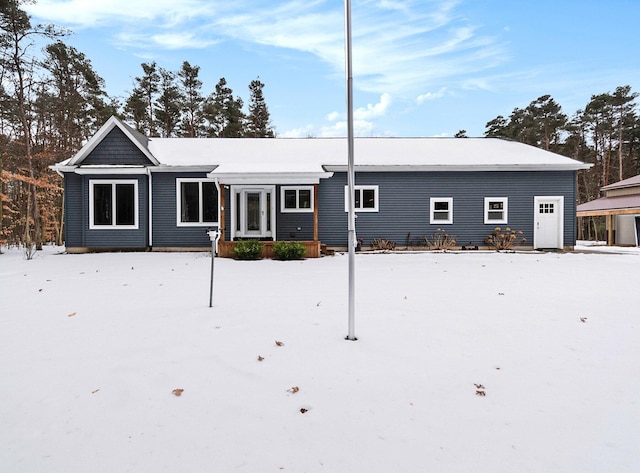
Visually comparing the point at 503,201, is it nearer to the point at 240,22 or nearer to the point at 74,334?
the point at 240,22

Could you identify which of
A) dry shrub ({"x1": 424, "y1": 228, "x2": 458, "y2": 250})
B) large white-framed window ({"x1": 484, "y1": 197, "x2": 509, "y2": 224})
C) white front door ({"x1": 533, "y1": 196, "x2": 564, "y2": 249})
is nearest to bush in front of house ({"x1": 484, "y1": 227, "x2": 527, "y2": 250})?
large white-framed window ({"x1": 484, "y1": 197, "x2": 509, "y2": 224})

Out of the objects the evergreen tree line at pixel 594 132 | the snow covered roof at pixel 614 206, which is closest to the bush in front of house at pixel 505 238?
the snow covered roof at pixel 614 206

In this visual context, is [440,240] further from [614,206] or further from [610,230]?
[610,230]

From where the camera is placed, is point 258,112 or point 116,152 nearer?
point 116,152

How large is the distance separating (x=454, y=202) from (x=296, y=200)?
6.70 m

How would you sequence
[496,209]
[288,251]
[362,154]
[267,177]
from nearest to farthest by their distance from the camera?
[288,251] < [267,177] < [496,209] < [362,154]

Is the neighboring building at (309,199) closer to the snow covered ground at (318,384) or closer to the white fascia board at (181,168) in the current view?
A: the white fascia board at (181,168)

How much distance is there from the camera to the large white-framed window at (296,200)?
14.6 m

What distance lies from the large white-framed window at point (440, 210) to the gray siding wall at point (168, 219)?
9.50 metres

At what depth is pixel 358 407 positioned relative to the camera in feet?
8.05

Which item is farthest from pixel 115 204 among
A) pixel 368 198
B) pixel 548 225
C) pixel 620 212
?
pixel 620 212

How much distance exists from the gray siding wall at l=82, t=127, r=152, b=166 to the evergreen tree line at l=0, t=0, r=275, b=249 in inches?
137

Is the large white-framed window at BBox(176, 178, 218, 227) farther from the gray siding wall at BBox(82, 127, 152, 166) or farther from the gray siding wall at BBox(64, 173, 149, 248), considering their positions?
the gray siding wall at BBox(82, 127, 152, 166)

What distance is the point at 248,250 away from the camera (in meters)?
12.0
